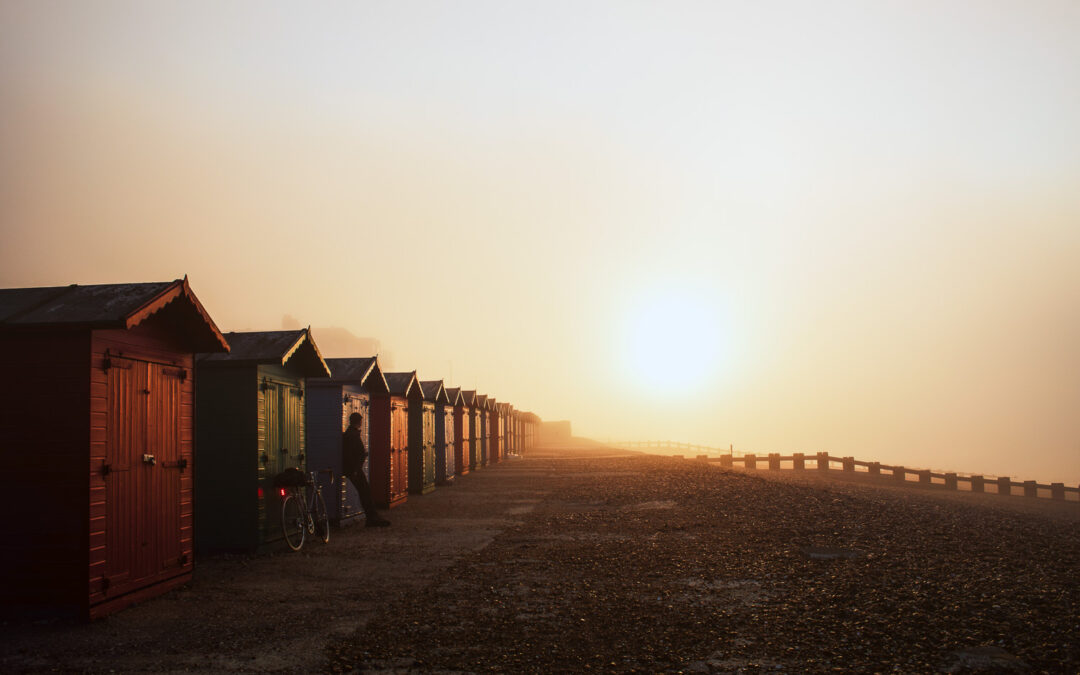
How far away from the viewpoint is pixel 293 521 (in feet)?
49.6

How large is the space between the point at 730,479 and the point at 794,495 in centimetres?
678

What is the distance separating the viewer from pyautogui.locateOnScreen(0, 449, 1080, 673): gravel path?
7.38 meters

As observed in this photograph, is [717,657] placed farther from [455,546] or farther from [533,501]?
[533,501]

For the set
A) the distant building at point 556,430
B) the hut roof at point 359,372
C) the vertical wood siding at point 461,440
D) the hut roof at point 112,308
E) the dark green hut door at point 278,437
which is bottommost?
the distant building at point 556,430

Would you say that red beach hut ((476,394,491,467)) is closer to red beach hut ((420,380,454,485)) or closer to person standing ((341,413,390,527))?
red beach hut ((420,380,454,485))

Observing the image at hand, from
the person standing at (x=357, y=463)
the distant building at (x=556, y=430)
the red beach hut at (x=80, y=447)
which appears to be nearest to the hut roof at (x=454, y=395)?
the person standing at (x=357, y=463)

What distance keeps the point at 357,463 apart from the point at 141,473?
7.41 metres

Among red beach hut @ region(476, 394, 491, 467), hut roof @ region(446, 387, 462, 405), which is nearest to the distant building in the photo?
red beach hut @ region(476, 394, 491, 467)

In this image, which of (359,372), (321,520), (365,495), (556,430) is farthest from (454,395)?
(556,430)

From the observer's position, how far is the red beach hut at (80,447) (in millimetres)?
9070

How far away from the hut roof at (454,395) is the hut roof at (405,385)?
5717 mm

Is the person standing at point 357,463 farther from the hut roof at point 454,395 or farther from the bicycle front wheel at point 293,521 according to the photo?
the hut roof at point 454,395

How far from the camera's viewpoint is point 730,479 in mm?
30094

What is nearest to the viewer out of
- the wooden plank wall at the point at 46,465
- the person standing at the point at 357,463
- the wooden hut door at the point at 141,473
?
the wooden plank wall at the point at 46,465
